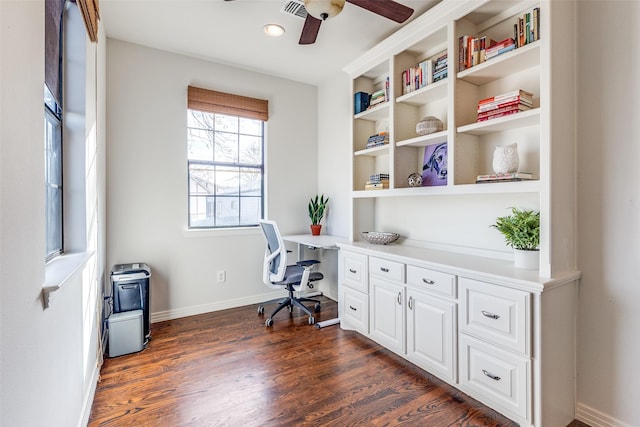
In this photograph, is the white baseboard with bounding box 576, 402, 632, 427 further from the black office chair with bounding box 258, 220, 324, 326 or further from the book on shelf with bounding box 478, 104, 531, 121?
the black office chair with bounding box 258, 220, 324, 326

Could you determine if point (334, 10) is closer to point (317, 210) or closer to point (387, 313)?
point (387, 313)

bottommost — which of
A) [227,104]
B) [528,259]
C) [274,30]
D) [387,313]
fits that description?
[387,313]

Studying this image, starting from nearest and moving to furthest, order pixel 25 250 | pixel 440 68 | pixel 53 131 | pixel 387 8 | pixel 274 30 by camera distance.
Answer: pixel 25 250 → pixel 53 131 → pixel 387 8 → pixel 440 68 → pixel 274 30

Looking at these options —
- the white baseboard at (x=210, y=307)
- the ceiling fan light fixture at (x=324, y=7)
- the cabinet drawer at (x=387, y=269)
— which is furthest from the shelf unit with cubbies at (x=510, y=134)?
the white baseboard at (x=210, y=307)

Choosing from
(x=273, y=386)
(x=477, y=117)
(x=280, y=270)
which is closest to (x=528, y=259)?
(x=477, y=117)

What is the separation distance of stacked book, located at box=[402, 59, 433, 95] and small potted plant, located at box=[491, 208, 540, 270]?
1.18 meters

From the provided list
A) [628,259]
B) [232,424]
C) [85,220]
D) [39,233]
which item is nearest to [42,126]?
[39,233]

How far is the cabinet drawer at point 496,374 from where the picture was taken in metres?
1.65

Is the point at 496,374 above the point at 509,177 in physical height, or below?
below

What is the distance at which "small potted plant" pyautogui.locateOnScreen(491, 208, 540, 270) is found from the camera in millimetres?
1850

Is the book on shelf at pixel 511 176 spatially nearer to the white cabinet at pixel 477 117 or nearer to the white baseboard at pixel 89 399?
the white cabinet at pixel 477 117

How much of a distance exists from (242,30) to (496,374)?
10.2 ft

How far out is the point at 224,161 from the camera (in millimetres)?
3596

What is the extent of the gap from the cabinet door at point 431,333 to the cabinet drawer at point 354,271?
1.60ft
